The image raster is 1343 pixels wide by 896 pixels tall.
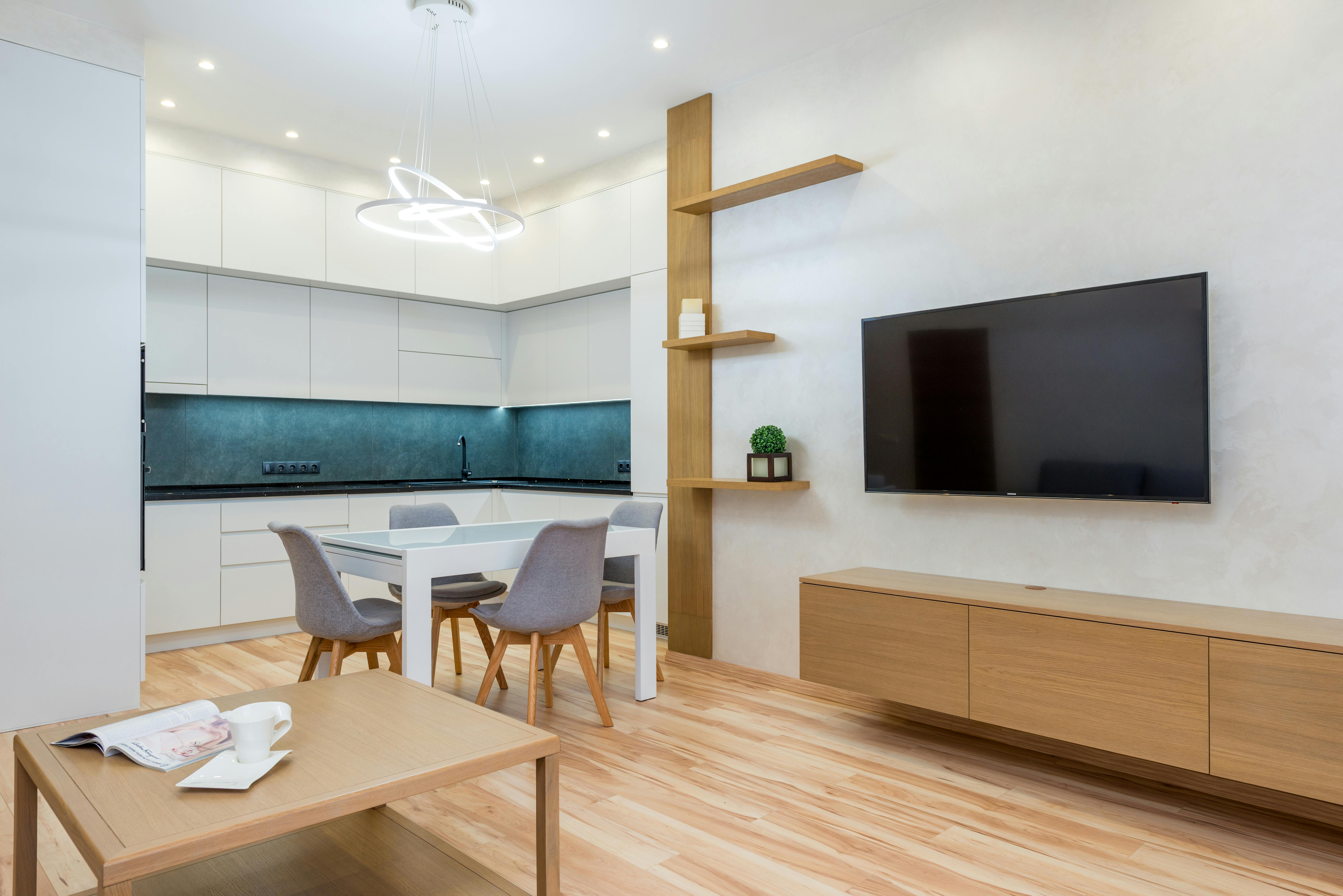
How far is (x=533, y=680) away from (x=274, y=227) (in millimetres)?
3488

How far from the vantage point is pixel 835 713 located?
3.38 metres

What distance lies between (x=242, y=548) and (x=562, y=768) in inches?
114

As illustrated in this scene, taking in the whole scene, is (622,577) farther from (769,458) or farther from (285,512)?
(285,512)

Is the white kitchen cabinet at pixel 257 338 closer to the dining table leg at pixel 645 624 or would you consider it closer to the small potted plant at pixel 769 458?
the dining table leg at pixel 645 624

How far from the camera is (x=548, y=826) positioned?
1695mm

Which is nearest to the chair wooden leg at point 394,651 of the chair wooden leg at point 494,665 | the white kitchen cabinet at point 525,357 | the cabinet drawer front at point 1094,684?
the chair wooden leg at point 494,665

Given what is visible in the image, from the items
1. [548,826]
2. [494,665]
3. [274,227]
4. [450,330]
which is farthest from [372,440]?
[548,826]

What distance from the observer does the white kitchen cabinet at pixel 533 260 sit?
548 cm

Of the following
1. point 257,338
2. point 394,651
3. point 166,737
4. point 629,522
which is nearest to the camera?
point 166,737

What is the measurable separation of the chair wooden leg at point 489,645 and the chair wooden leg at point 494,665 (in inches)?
17.6

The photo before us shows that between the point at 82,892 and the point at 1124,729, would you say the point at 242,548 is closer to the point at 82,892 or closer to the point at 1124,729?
the point at 82,892

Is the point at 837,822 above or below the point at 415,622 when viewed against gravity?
below

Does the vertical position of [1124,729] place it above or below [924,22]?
below

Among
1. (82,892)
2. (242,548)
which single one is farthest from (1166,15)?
(242,548)
